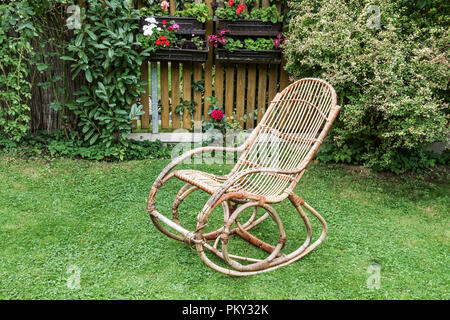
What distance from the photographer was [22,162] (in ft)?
14.3

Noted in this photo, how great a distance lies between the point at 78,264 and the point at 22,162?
6.53 feet

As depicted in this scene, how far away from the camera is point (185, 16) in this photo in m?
4.64

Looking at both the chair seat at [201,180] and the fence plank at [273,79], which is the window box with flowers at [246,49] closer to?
the fence plank at [273,79]

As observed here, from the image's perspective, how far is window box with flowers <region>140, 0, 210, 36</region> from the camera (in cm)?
457

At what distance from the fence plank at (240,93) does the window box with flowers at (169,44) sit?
0.49m

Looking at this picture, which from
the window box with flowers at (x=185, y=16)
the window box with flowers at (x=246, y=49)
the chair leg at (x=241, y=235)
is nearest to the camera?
the chair leg at (x=241, y=235)

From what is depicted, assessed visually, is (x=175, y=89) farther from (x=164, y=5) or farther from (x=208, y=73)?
(x=164, y=5)

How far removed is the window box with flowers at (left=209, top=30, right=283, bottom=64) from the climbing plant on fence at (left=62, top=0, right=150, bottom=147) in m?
0.85

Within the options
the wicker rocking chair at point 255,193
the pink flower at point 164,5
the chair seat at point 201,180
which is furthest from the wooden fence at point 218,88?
the chair seat at point 201,180

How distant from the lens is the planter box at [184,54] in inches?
180

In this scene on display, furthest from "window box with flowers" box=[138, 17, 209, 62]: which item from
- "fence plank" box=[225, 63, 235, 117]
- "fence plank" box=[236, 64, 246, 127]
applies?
"fence plank" box=[236, 64, 246, 127]

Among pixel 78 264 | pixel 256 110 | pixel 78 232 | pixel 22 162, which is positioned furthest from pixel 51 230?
Answer: pixel 256 110

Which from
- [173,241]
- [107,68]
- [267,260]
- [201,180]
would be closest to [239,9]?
[107,68]
